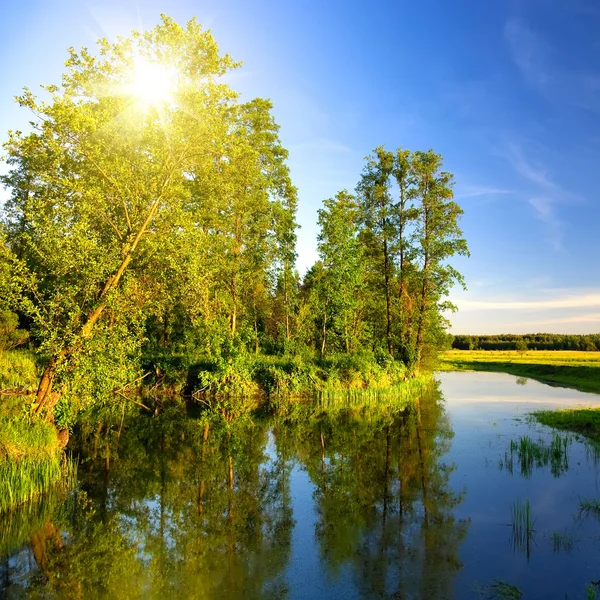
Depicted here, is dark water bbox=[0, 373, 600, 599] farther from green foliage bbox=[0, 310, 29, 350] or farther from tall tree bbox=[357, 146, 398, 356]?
tall tree bbox=[357, 146, 398, 356]

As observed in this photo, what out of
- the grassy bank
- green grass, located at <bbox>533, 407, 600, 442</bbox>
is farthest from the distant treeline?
green grass, located at <bbox>533, 407, 600, 442</bbox>

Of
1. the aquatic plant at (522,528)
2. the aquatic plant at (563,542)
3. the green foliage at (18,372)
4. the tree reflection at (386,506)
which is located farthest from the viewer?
the green foliage at (18,372)

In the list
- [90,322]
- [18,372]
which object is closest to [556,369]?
[90,322]

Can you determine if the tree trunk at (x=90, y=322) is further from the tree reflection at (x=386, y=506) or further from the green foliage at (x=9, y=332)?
the green foliage at (x=9, y=332)

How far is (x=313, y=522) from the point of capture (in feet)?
37.6

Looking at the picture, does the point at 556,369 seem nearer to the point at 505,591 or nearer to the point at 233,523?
the point at 505,591

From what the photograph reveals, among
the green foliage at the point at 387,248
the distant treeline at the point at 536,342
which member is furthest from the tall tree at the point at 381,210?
the distant treeline at the point at 536,342

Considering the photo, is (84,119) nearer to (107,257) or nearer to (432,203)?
(107,257)

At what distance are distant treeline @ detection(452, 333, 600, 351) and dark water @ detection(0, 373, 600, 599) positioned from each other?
98.1 metres

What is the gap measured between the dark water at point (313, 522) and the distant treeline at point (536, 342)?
98087 mm

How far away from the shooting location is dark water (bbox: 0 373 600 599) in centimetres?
837

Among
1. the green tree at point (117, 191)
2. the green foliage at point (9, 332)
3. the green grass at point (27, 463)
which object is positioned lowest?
the green grass at point (27, 463)

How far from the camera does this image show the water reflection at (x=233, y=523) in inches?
330

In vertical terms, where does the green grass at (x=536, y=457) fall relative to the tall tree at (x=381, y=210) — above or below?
below
